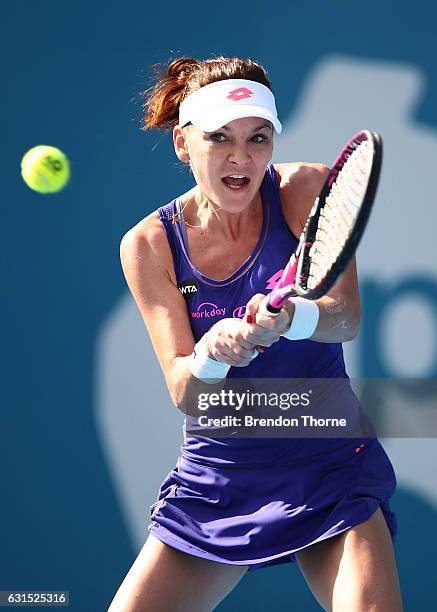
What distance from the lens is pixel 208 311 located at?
2523 millimetres

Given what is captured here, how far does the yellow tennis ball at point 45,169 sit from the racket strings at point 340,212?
159cm

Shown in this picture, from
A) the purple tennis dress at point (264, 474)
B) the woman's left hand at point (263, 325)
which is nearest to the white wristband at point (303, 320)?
the woman's left hand at point (263, 325)

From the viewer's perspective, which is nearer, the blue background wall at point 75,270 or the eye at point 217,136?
the eye at point 217,136

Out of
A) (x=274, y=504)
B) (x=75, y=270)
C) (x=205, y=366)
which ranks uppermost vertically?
(x=75, y=270)

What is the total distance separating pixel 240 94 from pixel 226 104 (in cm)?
6

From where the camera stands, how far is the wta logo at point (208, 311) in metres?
2.51

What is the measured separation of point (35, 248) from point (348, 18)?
130 cm

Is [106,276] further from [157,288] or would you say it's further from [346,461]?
[346,461]

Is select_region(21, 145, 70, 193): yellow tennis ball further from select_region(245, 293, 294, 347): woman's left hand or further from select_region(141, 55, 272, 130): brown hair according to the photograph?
select_region(245, 293, 294, 347): woman's left hand

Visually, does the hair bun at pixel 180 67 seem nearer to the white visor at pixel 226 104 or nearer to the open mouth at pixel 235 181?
the white visor at pixel 226 104

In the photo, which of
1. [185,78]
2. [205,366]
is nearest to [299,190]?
[185,78]

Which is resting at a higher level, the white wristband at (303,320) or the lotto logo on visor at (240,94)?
the lotto logo on visor at (240,94)

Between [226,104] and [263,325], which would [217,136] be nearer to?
[226,104]

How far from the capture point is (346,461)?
242cm
